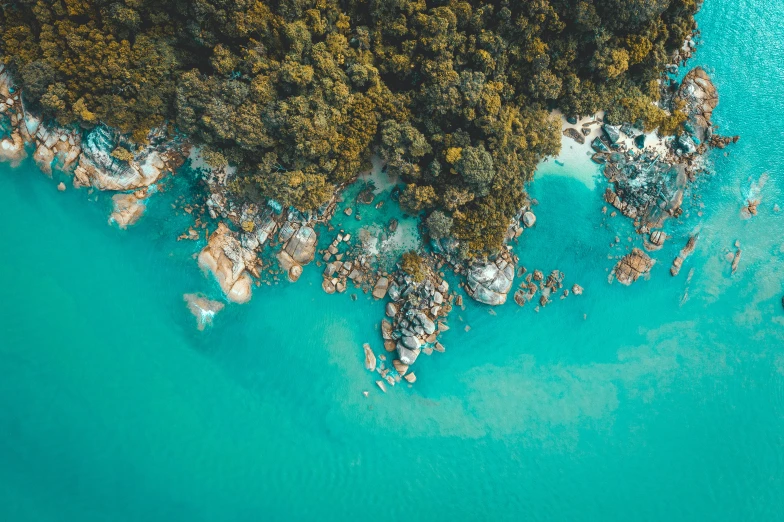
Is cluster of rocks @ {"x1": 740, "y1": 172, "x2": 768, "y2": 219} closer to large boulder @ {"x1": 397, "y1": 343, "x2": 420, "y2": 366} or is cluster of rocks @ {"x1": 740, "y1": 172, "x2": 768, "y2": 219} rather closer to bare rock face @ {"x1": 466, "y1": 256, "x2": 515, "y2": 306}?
bare rock face @ {"x1": 466, "y1": 256, "x2": 515, "y2": 306}

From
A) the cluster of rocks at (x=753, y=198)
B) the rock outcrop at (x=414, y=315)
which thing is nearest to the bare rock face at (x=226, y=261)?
the rock outcrop at (x=414, y=315)

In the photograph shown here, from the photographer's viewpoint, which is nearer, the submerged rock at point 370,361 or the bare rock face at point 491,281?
the bare rock face at point 491,281

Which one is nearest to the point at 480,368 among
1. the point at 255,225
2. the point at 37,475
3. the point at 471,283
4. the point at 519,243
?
the point at 471,283

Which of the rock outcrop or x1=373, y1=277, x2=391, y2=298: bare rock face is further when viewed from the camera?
x1=373, y1=277, x2=391, y2=298: bare rock face

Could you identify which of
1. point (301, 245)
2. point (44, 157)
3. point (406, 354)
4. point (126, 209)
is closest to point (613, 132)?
point (406, 354)

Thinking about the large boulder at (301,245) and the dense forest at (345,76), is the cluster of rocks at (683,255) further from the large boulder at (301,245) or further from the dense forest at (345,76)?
the large boulder at (301,245)

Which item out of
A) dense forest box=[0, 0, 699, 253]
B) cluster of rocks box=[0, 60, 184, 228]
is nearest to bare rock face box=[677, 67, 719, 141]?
dense forest box=[0, 0, 699, 253]

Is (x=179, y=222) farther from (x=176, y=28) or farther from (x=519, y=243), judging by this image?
(x=519, y=243)

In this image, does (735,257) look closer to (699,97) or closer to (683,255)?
(683,255)
